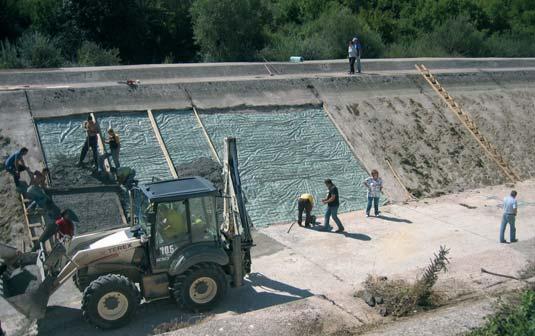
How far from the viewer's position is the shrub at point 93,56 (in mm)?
24219

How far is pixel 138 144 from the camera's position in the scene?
51.1 feet

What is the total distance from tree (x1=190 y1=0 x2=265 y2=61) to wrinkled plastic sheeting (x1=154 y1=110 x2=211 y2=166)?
485 inches

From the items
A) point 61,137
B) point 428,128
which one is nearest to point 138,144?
point 61,137

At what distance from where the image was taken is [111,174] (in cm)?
1441

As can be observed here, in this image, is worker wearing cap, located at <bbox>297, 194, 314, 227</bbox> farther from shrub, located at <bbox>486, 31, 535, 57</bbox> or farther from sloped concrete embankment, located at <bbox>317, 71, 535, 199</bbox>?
shrub, located at <bbox>486, 31, 535, 57</bbox>

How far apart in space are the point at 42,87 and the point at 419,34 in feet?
86.2

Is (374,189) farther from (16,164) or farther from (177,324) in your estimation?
(16,164)

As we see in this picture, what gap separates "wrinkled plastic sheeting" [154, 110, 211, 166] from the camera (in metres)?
15.7

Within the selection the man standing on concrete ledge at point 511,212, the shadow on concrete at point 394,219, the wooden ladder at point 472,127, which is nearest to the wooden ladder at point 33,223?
the shadow on concrete at point 394,219

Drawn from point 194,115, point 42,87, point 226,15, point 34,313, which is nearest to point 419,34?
point 226,15

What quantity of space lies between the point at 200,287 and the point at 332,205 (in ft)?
16.2

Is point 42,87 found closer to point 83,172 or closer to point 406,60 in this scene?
point 83,172

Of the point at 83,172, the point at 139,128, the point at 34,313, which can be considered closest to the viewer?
the point at 34,313

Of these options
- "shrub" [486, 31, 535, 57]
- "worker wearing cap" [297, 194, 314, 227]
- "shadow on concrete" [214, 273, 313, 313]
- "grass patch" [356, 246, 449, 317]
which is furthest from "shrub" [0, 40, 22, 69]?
"shrub" [486, 31, 535, 57]
